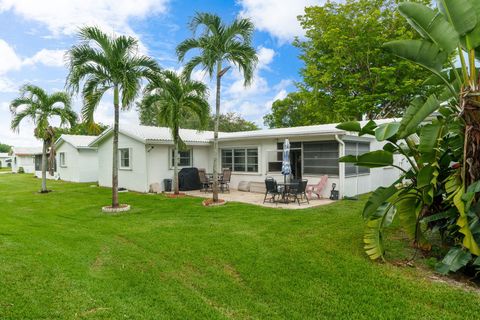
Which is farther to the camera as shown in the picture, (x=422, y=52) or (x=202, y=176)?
(x=202, y=176)

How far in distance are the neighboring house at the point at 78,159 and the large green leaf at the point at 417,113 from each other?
21919mm

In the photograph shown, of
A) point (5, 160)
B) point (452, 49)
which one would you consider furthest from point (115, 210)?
point (5, 160)

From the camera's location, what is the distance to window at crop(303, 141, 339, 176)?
12828mm

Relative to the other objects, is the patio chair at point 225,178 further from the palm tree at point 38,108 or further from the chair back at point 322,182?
the palm tree at point 38,108

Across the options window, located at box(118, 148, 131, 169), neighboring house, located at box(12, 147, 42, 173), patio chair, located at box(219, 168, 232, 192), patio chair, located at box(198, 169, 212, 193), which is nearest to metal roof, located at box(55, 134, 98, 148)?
window, located at box(118, 148, 131, 169)

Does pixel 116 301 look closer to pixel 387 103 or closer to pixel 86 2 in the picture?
pixel 86 2

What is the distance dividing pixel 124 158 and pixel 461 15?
52.5 feet

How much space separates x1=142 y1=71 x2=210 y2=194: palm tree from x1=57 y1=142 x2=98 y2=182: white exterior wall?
11853 millimetres

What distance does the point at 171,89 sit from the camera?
1282 cm

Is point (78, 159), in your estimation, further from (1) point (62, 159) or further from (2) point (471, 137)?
(2) point (471, 137)

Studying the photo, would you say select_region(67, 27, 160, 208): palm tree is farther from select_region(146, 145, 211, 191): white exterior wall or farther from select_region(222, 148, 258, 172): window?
select_region(222, 148, 258, 172): window

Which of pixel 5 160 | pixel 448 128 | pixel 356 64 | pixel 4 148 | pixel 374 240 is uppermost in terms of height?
pixel 356 64

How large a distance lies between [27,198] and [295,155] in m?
13.1

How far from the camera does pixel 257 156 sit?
1544 centimetres
